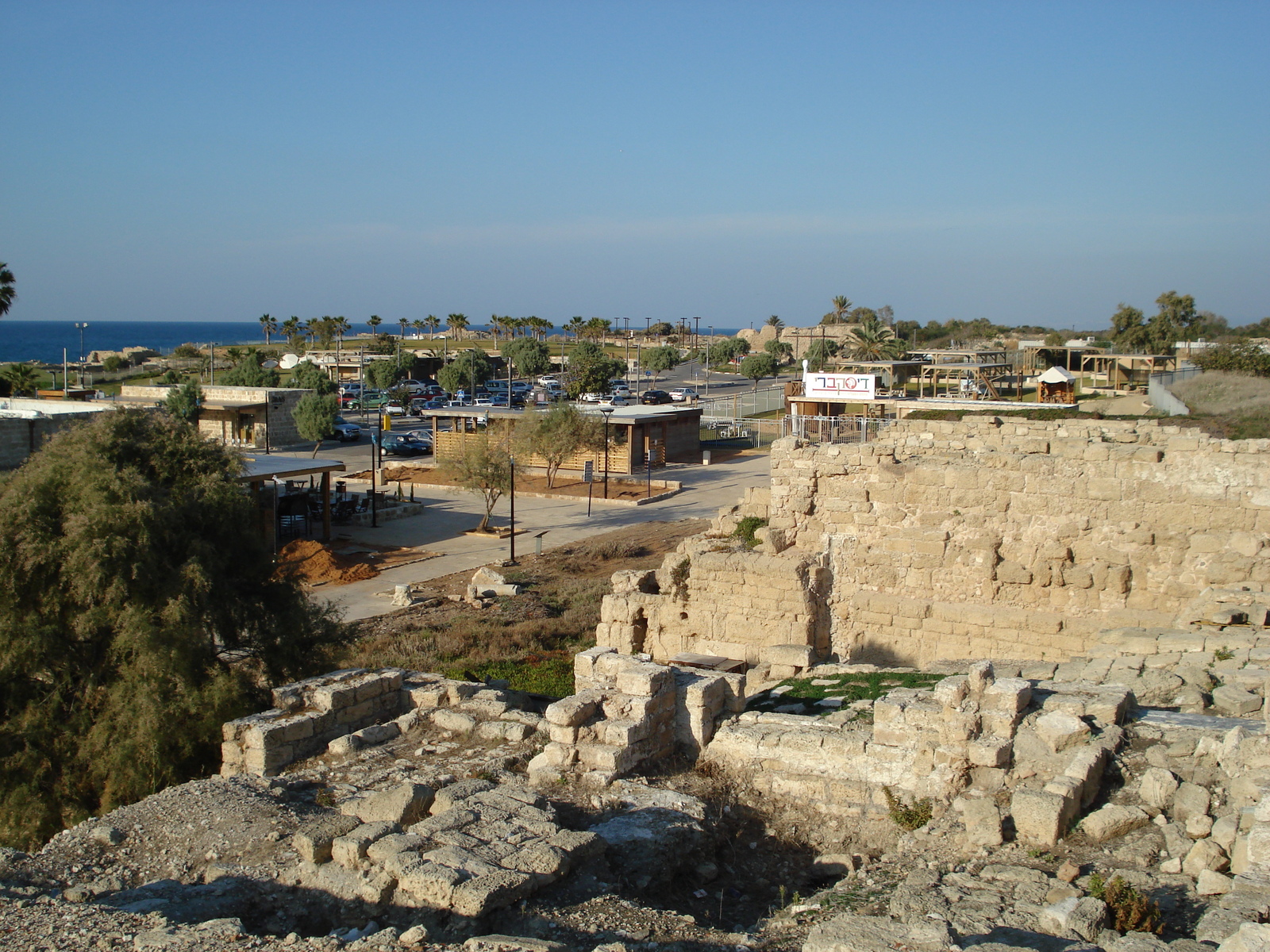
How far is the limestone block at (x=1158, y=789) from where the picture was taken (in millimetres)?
7023

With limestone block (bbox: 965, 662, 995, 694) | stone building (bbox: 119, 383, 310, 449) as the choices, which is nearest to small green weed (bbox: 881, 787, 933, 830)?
limestone block (bbox: 965, 662, 995, 694)

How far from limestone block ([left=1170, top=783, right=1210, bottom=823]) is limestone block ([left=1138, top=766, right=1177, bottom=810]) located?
1.9 inches

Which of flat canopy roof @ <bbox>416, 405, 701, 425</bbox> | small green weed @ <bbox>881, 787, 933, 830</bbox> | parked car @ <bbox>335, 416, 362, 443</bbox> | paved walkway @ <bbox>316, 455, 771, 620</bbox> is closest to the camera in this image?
small green weed @ <bbox>881, 787, 933, 830</bbox>

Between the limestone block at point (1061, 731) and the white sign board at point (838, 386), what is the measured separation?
1836cm

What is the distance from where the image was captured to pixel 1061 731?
25.4ft

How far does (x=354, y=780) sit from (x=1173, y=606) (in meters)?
10.3

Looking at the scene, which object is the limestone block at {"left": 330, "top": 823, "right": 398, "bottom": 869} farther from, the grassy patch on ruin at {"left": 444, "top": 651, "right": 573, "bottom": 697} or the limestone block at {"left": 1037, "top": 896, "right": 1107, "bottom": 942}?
the grassy patch on ruin at {"left": 444, "top": 651, "right": 573, "bottom": 697}

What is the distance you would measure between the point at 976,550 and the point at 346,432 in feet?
140

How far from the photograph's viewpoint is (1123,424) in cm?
1501

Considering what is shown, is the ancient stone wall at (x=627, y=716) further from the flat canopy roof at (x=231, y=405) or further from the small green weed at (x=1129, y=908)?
the flat canopy roof at (x=231, y=405)

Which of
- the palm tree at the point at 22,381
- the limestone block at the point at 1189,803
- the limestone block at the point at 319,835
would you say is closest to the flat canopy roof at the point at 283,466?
the limestone block at the point at 319,835

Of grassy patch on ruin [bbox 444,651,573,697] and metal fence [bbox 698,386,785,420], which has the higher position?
metal fence [bbox 698,386,785,420]

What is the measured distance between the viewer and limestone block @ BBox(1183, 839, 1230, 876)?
625 centimetres

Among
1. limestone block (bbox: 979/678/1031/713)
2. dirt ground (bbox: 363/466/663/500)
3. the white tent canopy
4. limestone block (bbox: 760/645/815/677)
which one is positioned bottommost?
dirt ground (bbox: 363/466/663/500)
